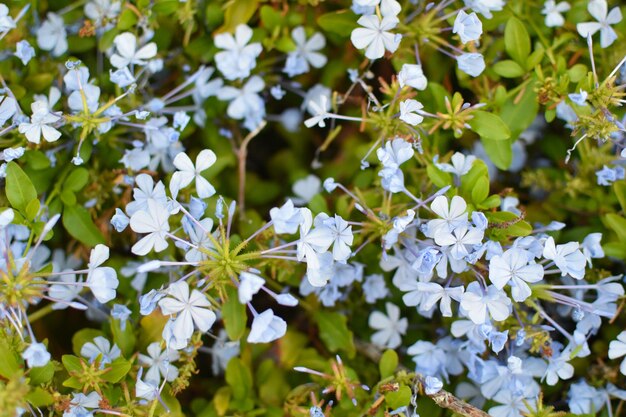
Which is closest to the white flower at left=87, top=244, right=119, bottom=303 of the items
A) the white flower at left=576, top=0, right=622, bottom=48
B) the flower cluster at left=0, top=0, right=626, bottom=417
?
the flower cluster at left=0, top=0, right=626, bottom=417

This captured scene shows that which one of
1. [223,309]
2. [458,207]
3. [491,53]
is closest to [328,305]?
[223,309]

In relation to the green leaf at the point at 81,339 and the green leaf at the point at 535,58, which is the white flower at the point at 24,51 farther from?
the green leaf at the point at 535,58

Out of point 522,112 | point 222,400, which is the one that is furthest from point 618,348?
point 222,400

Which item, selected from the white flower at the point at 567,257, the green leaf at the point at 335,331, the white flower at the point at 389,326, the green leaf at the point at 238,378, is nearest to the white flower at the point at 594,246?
the white flower at the point at 567,257

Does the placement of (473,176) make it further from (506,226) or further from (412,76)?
(412,76)

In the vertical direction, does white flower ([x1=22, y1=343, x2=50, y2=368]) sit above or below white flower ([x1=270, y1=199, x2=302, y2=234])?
below

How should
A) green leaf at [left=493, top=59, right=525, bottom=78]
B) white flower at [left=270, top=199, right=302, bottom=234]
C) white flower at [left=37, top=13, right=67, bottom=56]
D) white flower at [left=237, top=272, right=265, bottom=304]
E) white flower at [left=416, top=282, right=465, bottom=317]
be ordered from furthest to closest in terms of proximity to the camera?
white flower at [left=37, top=13, right=67, bottom=56]
green leaf at [left=493, top=59, right=525, bottom=78]
white flower at [left=416, top=282, right=465, bottom=317]
white flower at [left=270, top=199, right=302, bottom=234]
white flower at [left=237, top=272, right=265, bottom=304]

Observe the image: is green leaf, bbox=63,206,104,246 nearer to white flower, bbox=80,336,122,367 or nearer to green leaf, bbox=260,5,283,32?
white flower, bbox=80,336,122,367
